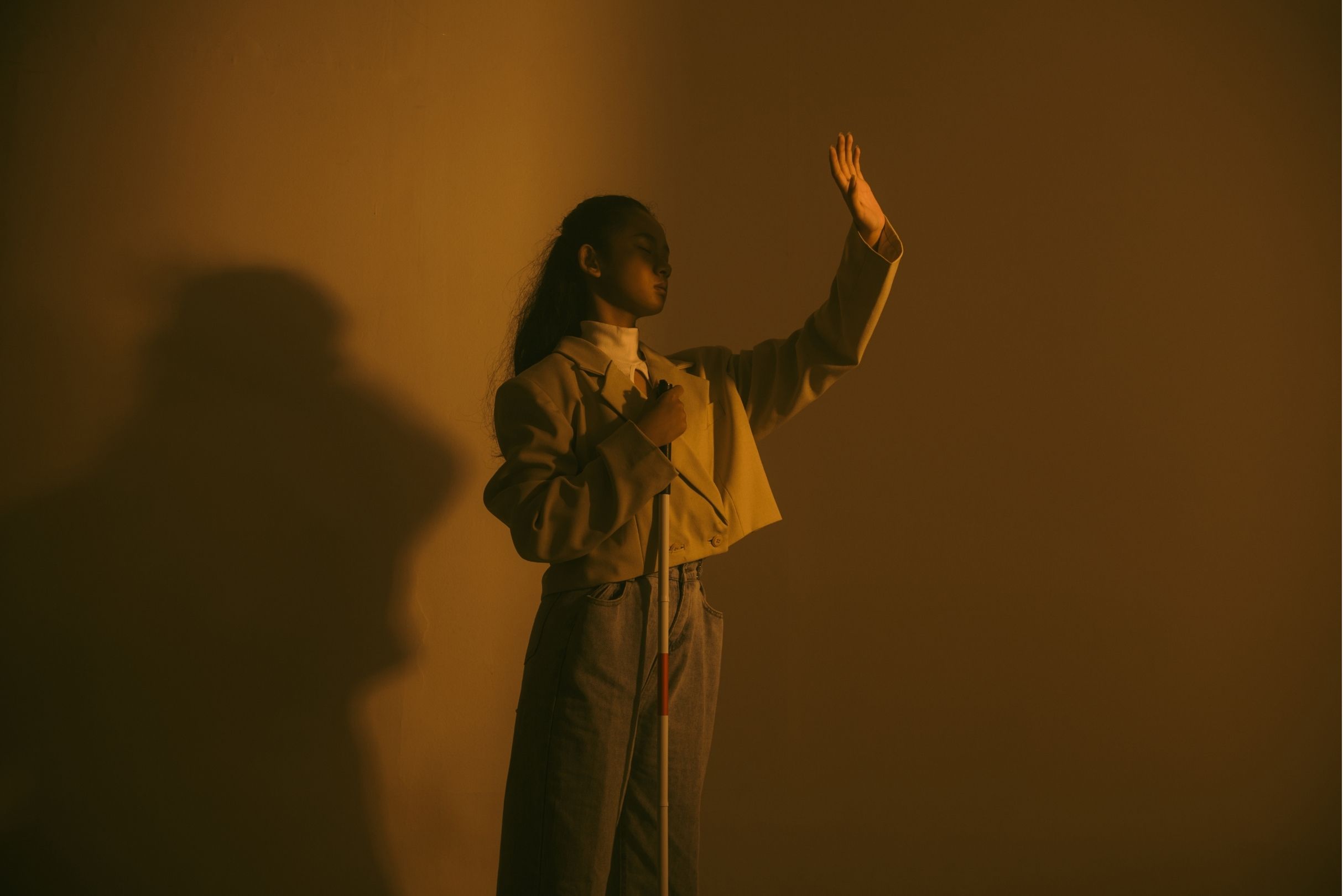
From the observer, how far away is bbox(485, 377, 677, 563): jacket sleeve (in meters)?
1.27

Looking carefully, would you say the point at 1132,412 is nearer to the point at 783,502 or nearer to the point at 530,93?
the point at 783,502

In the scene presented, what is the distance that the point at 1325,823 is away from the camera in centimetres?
199

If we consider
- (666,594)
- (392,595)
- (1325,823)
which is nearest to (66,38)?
(392,595)

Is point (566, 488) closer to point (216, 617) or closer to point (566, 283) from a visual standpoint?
point (566, 283)

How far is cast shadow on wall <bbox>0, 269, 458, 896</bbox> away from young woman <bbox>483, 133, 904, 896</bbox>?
20.4 inches

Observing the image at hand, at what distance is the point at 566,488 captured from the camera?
50.4 inches

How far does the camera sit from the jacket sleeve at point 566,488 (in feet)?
4.16

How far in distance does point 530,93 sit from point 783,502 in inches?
38.4

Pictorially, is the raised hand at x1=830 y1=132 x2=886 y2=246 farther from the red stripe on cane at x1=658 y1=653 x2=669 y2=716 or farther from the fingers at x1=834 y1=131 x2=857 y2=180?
the red stripe on cane at x1=658 y1=653 x2=669 y2=716

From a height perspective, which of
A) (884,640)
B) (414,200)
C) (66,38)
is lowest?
(884,640)

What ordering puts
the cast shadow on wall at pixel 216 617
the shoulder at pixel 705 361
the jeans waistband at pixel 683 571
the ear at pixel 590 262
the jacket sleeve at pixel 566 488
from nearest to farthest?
the jacket sleeve at pixel 566 488, the jeans waistband at pixel 683 571, the ear at pixel 590 262, the shoulder at pixel 705 361, the cast shadow on wall at pixel 216 617

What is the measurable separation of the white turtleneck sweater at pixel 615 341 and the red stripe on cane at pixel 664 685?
1.31ft

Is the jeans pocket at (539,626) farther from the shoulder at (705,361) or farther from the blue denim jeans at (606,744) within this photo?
the shoulder at (705,361)

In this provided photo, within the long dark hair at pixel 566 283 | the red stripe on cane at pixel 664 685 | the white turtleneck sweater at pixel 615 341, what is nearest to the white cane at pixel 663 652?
the red stripe on cane at pixel 664 685
